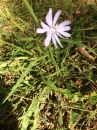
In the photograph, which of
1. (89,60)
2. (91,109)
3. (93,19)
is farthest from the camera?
(93,19)

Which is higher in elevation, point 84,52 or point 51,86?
point 84,52

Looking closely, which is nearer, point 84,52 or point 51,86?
point 51,86

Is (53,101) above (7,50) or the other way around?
the other way around

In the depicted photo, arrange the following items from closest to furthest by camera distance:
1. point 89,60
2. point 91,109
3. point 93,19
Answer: point 91,109 → point 89,60 → point 93,19

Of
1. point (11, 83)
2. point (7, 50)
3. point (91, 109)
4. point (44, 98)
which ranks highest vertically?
point (7, 50)

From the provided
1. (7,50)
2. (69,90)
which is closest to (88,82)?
(69,90)

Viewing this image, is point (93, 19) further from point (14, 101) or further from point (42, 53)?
point (14, 101)

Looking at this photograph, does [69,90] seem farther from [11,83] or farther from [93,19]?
[93,19]

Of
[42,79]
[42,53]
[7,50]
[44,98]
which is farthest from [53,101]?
[7,50]

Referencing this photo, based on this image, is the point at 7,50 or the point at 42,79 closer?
the point at 42,79
